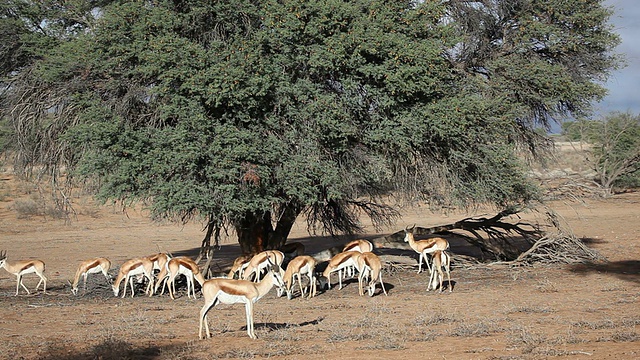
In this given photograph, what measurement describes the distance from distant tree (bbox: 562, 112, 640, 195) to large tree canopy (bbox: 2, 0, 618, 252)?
1203 inches

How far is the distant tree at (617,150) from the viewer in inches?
1820

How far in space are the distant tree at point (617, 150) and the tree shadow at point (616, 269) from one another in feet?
87.7

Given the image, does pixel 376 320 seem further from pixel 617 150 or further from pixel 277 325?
pixel 617 150

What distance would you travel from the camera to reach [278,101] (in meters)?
16.1

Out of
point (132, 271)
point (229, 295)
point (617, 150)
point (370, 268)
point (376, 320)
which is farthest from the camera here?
point (617, 150)

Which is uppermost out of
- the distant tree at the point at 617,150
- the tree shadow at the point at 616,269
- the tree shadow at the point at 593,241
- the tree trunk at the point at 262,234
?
the distant tree at the point at 617,150

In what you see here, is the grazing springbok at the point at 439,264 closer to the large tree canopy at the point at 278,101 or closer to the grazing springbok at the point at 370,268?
the grazing springbok at the point at 370,268

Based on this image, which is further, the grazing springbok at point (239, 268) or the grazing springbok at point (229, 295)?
the grazing springbok at point (239, 268)

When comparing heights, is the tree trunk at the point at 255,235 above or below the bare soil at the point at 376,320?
above

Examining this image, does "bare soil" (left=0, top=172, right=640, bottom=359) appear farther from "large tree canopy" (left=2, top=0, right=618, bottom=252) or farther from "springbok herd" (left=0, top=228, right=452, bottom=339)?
"large tree canopy" (left=2, top=0, right=618, bottom=252)

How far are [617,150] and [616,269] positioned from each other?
3120 centimetres

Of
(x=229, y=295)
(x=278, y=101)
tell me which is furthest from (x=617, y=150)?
(x=229, y=295)

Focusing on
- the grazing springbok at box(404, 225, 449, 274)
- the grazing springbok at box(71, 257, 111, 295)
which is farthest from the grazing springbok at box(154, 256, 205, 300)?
the grazing springbok at box(404, 225, 449, 274)

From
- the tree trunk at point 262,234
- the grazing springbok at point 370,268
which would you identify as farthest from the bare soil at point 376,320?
the tree trunk at point 262,234
